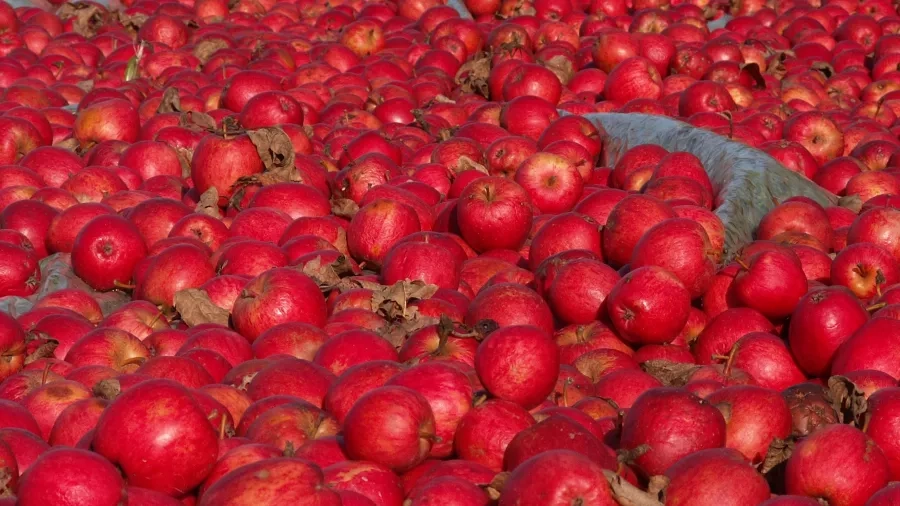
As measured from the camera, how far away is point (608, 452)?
3.19 meters

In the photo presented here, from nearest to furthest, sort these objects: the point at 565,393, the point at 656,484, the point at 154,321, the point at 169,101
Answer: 1. the point at 656,484
2. the point at 565,393
3. the point at 154,321
4. the point at 169,101

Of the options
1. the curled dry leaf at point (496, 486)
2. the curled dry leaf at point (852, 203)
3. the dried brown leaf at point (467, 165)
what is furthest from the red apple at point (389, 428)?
the curled dry leaf at point (852, 203)

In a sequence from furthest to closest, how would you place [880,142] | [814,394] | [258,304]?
[880,142] → [258,304] → [814,394]

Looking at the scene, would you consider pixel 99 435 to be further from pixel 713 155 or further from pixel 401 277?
pixel 713 155

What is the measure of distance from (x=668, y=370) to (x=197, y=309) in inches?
84.3

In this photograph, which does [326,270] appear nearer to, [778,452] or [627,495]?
[778,452]

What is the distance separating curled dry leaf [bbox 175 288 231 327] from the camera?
507cm

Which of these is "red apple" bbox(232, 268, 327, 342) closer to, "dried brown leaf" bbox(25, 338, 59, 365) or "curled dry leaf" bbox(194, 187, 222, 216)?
"dried brown leaf" bbox(25, 338, 59, 365)

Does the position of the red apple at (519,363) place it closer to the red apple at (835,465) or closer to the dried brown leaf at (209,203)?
the red apple at (835,465)

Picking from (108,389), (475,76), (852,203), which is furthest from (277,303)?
(475,76)

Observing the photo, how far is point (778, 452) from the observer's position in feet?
10.7

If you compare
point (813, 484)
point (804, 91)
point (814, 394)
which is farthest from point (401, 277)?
point (804, 91)

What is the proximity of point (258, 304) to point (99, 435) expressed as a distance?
1798mm

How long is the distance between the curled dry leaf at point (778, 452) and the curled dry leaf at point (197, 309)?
265 cm
